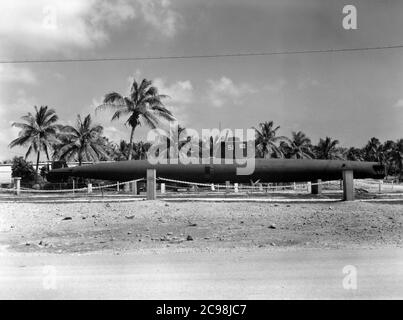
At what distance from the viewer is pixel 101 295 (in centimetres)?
481

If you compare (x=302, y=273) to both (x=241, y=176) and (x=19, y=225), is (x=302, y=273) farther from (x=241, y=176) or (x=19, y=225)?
(x=241, y=176)

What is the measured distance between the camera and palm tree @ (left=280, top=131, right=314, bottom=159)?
59.0 metres

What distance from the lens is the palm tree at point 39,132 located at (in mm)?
37625

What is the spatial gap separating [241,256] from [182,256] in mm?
941

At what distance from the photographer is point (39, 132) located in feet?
126

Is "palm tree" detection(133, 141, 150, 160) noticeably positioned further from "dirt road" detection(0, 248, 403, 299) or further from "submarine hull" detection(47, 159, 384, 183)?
"dirt road" detection(0, 248, 403, 299)

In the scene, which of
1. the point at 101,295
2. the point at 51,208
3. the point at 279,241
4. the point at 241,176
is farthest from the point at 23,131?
the point at 101,295

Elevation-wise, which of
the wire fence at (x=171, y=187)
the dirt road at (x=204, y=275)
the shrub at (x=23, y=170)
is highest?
the shrub at (x=23, y=170)

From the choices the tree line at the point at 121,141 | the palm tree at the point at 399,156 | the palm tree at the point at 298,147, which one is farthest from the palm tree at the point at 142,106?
the palm tree at the point at 399,156

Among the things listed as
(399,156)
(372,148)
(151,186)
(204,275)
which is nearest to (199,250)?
(204,275)

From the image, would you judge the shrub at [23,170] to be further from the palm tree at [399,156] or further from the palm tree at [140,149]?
the palm tree at [399,156]

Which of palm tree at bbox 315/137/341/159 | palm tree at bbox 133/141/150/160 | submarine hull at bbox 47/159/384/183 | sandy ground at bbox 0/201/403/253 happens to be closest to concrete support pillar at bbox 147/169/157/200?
sandy ground at bbox 0/201/403/253

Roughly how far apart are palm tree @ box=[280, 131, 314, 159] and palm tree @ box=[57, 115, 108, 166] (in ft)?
88.1

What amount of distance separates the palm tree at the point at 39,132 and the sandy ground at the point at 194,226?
2587 cm
